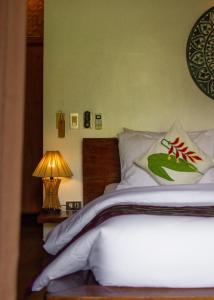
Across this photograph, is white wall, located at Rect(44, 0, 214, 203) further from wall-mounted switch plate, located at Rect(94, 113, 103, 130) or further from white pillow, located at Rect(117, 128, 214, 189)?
white pillow, located at Rect(117, 128, 214, 189)

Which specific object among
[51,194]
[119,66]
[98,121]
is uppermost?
[119,66]

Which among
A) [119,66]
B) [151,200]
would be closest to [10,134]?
[151,200]

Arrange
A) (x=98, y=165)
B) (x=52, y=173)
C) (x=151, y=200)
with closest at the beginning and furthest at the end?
(x=151, y=200), (x=52, y=173), (x=98, y=165)

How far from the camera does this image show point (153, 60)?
3.94m

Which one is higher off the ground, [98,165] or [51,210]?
[98,165]

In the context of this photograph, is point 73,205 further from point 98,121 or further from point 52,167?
point 98,121

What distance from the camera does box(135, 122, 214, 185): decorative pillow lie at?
10.8 ft

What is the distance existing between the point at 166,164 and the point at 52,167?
1028 millimetres

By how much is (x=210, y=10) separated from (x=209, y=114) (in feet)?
3.50

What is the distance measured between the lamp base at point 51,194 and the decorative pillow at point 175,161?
2.62 ft

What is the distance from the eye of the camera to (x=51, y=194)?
3576 millimetres

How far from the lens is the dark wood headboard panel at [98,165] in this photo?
3768 millimetres

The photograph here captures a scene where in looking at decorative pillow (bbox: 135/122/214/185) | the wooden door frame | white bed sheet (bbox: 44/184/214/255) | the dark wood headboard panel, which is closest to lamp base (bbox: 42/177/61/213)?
the dark wood headboard panel

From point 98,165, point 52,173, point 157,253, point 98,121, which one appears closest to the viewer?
point 157,253
